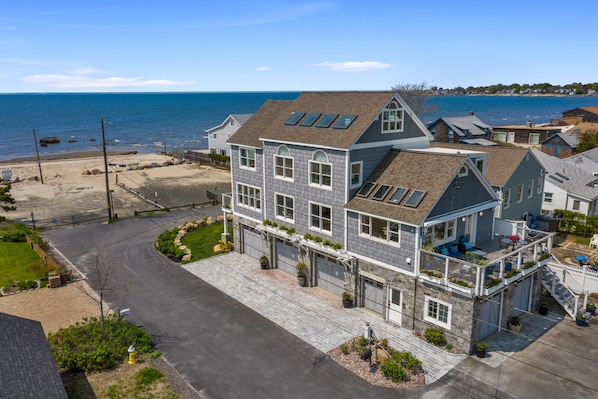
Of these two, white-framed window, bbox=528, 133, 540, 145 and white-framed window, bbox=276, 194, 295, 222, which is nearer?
white-framed window, bbox=276, 194, 295, 222

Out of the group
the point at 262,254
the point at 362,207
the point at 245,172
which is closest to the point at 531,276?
the point at 362,207

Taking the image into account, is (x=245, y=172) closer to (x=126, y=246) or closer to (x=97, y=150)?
(x=126, y=246)

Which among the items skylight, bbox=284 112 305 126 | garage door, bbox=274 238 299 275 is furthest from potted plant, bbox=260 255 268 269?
skylight, bbox=284 112 305 126

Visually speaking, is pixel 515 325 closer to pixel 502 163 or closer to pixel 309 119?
pixel 502 163

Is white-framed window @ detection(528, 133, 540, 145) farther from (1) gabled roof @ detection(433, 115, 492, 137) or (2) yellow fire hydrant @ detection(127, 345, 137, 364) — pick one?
(2) yellow fire hydrant @ detection(127, 345, 137, 364)

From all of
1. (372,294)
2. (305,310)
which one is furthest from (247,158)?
(372,294)

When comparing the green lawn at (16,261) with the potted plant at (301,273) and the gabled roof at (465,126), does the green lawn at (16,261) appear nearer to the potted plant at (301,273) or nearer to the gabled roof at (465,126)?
the potted plant at (301,273)
